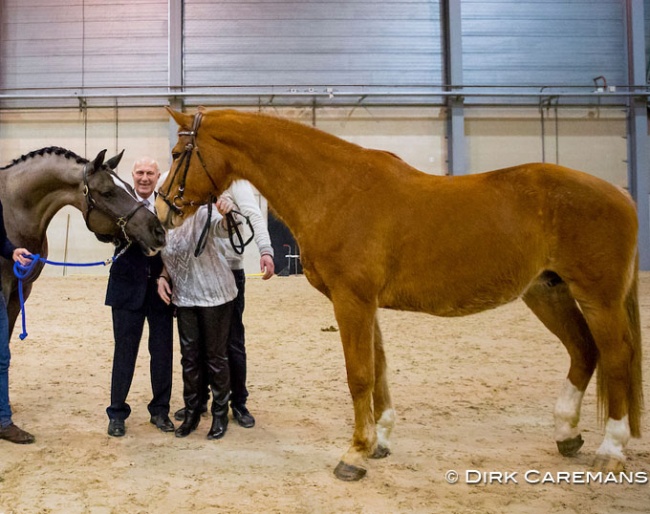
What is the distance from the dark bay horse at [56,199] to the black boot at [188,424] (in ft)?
4.00

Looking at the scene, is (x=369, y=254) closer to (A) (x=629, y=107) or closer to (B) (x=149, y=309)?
(B) (x=149, y=309)

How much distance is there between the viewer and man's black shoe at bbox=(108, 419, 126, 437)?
355 cm

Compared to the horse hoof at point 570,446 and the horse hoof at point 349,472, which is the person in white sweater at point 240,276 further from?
the horse hoof at point 570,446

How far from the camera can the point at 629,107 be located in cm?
1480

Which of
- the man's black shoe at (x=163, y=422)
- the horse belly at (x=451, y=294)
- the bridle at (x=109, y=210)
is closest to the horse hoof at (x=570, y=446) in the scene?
the horse belly at (x=451, y=294)

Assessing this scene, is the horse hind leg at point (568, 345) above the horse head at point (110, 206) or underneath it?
underneath

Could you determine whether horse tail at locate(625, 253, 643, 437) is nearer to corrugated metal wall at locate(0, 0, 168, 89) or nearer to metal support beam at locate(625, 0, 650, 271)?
A: metal support beam at locate(625, 0, 650, 271)

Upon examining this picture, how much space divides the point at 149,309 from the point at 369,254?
1825mm

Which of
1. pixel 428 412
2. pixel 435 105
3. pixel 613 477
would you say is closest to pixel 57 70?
pixel 435 105

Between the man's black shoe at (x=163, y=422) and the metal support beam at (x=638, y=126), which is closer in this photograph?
the man's black shoe at (x=163, y=422)

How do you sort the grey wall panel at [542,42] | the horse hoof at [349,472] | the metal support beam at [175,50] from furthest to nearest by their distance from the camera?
the grey wall panel at [542,42], the metal support beam at [175,50], the horse hoof at [349,472]

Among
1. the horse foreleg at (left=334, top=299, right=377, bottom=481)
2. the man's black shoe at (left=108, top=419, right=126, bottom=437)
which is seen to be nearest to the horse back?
the horse foreleg at (left=334, top=299, right=377, bottom=481)

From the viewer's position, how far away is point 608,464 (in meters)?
2.93

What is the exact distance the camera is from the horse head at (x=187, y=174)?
309 centimetres
